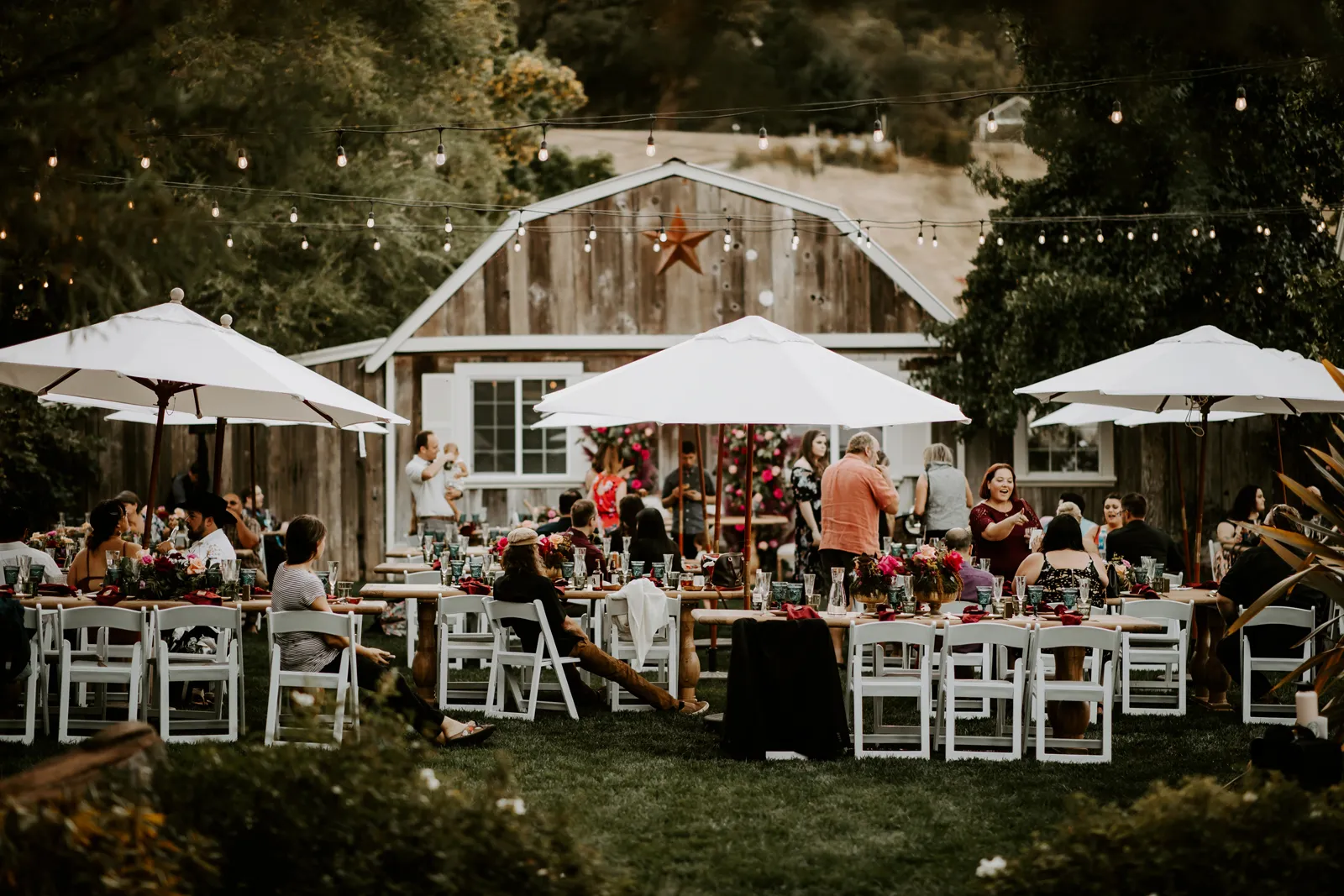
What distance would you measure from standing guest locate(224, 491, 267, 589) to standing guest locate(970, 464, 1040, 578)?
5.23 meters

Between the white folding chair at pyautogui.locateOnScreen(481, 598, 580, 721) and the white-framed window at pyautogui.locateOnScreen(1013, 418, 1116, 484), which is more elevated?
the white-framed window at pyautogui.locateOnScreen(1013, 418, 1116, 484)

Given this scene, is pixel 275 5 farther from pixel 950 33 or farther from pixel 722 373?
pixel 722 373

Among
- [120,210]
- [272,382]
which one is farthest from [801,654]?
[120,210]

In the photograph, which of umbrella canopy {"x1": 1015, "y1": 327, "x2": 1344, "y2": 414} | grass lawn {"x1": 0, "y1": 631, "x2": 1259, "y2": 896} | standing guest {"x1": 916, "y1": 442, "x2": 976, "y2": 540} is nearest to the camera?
grass lawn {"x1": 0, "y1": 631, "x2": 1259, "y2": 896}

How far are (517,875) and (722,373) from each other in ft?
16.8

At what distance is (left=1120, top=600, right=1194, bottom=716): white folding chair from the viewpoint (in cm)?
908

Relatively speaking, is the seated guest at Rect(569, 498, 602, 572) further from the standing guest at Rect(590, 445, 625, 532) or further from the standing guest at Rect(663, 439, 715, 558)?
the standing guest at Rect(590, 445, 625, 532)

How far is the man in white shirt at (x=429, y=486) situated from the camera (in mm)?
13930

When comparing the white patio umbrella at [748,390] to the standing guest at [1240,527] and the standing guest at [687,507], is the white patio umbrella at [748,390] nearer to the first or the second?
the standing guest at [1240,527]

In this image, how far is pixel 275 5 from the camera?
421cm

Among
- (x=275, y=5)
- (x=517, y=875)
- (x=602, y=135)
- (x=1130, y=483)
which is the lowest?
(x=517, y=875)

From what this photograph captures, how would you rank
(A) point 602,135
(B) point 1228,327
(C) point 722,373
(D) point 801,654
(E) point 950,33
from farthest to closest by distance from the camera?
(A) point 602,135 → (B) point 1228,327 → (C) point 722,373 → (D) point 801,654 → (E) point 950,33

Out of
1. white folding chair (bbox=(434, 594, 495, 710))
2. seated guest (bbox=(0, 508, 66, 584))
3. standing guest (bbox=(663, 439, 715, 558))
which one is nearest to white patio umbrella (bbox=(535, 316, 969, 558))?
white folding chair (bbox=(434, 594, 495, 710))

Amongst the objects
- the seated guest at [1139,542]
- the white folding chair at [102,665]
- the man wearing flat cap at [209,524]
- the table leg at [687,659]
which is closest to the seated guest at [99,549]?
the man wearing flat cap at [209,524]
